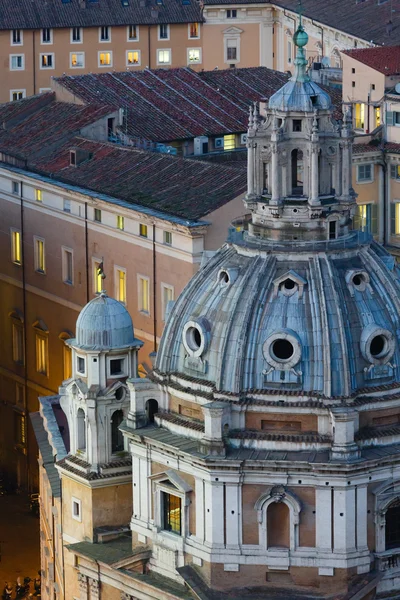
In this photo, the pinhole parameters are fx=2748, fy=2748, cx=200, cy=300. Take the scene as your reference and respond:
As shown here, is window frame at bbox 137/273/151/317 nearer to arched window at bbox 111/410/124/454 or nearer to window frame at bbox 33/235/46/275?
window frame at bbox 33/235/46/275

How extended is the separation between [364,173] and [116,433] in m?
43.2

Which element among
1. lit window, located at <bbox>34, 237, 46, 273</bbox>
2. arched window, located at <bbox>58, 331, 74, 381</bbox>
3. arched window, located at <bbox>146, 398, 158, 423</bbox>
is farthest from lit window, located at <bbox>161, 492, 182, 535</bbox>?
lit window, located at <bbox>34, 237, 46, 273</bbox>

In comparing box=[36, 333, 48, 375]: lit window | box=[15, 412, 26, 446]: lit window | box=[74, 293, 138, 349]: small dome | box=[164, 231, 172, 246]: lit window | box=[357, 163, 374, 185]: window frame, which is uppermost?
box=[357, 163, 374, 185]: window frame

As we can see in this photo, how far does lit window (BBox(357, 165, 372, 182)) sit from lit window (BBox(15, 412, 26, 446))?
23723 millimetres

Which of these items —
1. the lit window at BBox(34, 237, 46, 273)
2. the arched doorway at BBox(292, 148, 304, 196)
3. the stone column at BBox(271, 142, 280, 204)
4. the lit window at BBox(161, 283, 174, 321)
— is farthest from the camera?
the lit window at BBox(34, 237, 46, 273)

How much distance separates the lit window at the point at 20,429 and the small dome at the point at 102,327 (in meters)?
43.2

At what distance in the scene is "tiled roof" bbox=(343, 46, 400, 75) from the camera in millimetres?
158500

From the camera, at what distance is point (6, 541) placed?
146750 mm

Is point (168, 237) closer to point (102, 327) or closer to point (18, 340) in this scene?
point (18, 340)

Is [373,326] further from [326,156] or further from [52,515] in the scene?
[52,515]

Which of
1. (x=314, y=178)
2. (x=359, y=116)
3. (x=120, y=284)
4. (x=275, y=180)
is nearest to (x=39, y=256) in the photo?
(x=120, y=284)

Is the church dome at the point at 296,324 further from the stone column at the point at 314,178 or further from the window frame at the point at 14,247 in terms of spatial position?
the window frame at the point at 14,247

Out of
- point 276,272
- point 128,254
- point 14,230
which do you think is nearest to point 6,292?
point 14,230

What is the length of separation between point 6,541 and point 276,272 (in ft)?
140
